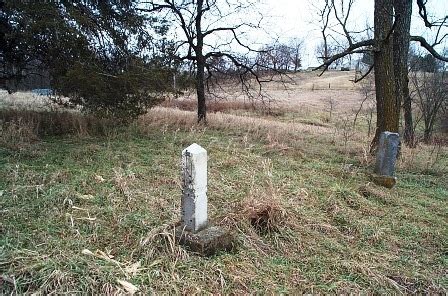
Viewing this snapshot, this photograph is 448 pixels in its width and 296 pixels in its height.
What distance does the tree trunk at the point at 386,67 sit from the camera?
286 inches

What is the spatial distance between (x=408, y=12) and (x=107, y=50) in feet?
22.8

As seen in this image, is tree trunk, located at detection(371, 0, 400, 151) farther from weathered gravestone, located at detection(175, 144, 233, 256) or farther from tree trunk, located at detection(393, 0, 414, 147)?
weathered gravestone, located at detection(175, 144, 233, 256)

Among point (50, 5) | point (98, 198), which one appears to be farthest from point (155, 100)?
point (98, 198)

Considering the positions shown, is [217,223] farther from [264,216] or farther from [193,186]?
[193,186]

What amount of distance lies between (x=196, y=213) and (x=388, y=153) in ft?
13.1

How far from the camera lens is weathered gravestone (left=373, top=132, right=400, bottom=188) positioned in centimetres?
581

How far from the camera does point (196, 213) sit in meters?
3.29

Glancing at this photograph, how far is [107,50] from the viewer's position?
24.0 feet

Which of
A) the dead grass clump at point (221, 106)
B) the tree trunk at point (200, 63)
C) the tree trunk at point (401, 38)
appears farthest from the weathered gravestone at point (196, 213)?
the dead grass clump at point (221, 106)

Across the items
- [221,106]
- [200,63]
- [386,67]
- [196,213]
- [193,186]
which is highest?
[200,63]

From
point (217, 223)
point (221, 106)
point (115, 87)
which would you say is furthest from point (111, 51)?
point (221, 106)

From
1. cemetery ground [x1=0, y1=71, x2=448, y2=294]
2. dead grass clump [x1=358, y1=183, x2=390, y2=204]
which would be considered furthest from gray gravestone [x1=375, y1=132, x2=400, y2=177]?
dead grass clump [x1=358, y1=183, x2=390, y2=204]

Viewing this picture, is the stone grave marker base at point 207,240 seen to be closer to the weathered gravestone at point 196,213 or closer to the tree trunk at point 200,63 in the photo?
the weathered gravestone at point 196,213

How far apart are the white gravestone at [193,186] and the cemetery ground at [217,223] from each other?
24cm
